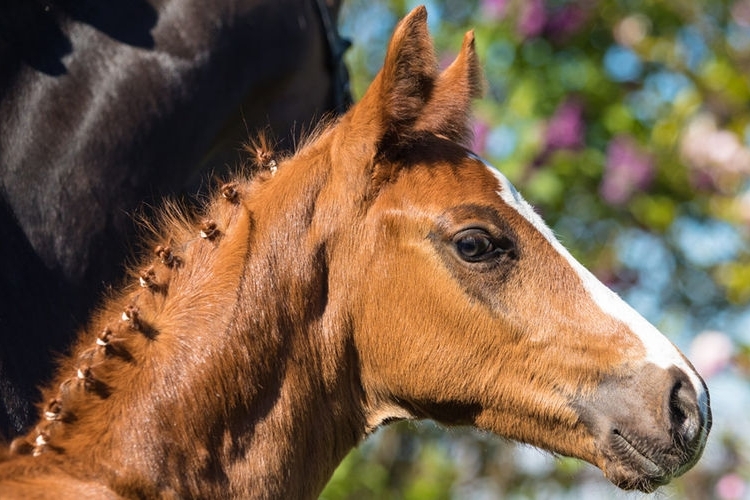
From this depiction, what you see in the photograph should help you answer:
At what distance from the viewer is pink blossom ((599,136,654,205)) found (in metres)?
7.03

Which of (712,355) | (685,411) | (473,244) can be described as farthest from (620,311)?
(712,355)

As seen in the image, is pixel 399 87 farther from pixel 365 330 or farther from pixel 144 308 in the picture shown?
pixel 144 308

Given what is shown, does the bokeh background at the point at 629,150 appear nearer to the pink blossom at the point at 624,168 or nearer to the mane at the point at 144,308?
the pink blossom at the point at 624,168

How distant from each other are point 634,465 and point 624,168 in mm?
4183

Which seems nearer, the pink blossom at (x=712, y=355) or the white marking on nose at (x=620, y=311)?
the white marking on nose at (x=620, y=311)

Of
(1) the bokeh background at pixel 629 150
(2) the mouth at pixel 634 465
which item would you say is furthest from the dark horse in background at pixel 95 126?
(1) the bokeh background at pixel 629 150

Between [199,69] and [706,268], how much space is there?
512 centimetres

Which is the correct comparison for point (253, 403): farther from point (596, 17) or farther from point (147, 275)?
point (596, 17)

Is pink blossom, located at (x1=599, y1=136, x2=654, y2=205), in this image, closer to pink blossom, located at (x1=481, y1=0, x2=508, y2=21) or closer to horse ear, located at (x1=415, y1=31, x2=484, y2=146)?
pink blossom, located at (x1=481, y1=0, x2=508, y2=21)

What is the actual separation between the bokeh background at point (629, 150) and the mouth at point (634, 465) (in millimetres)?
3586

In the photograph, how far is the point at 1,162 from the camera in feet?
11.5

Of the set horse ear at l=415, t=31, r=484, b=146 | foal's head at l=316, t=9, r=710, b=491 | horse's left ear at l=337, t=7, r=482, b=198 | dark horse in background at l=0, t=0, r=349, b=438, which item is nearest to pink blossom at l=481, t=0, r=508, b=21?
dark horse in background at l=0, t=0, r=349, b=438

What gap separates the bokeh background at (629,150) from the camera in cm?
699

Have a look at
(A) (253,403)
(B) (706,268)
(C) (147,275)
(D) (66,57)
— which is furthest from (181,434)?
(B) (706,268)
